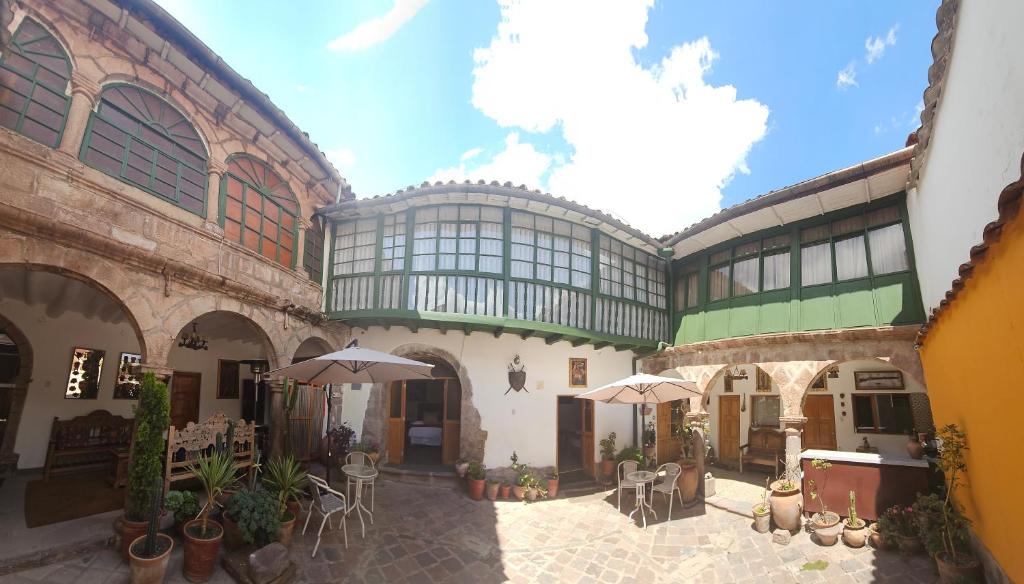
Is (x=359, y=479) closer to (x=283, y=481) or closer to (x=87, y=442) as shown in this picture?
(x=283, y=481)

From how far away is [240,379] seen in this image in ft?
39.1

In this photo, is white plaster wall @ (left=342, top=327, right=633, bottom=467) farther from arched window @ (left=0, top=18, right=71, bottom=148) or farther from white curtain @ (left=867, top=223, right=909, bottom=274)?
white curtain @ (left=867, top=223, right=909, bottom=274)

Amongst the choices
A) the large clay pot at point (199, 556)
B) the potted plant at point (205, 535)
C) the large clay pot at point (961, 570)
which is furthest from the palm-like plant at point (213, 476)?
the large clay pot at point (961, 570)

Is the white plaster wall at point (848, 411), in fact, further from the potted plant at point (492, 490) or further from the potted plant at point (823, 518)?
the potted plant at point (492, 490)

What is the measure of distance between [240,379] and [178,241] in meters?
6.77

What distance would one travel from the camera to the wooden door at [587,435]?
10898 mm

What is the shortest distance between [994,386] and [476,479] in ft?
25.2

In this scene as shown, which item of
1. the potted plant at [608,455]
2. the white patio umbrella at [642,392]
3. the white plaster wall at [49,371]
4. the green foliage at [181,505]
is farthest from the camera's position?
the potted plant at [608,455]

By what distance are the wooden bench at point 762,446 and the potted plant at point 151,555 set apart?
12.1 meters

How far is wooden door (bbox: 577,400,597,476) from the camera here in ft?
35.8

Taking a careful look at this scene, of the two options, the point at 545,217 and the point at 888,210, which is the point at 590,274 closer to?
the point at 545,217

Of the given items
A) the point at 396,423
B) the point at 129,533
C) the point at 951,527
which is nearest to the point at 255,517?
the point at 129,533

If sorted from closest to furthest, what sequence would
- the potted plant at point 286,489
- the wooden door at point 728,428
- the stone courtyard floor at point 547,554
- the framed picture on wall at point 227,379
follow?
the stone courtyard floor at point 547,554 < the potted plant at point 286,489 < the framed picture on wall at point 227,379 < the wooden door at point 728,428

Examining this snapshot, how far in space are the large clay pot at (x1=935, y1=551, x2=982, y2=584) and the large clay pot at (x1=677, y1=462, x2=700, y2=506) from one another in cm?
407
